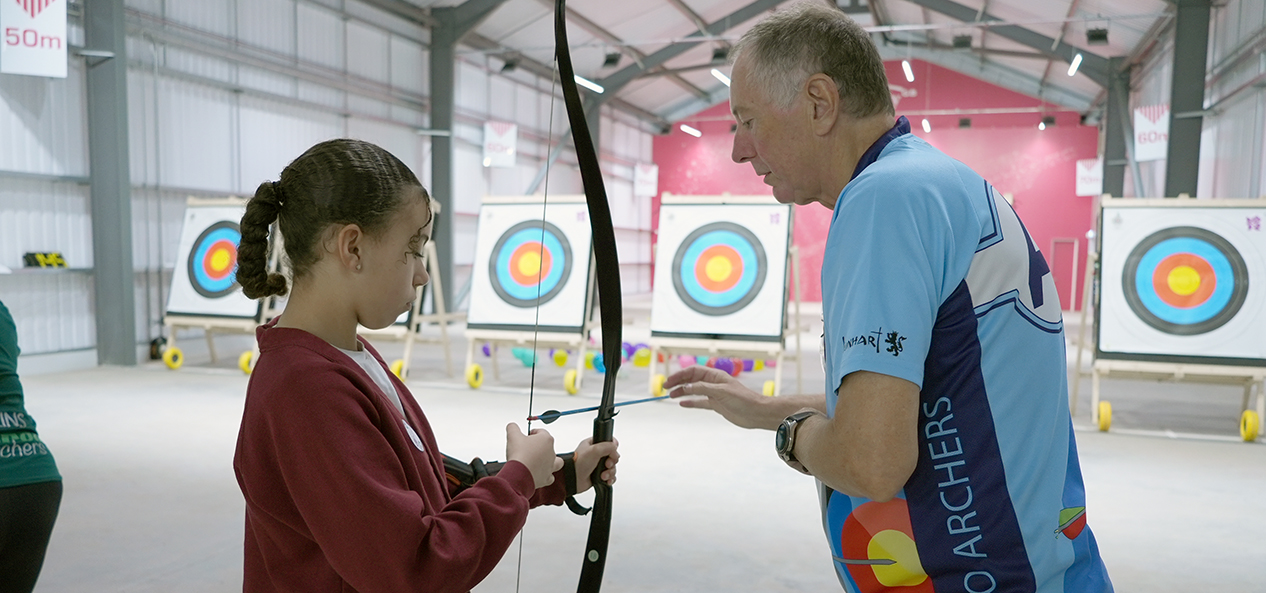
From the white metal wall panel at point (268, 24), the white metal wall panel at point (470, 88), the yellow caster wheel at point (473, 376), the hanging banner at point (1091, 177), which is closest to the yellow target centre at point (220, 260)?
the yellow caster wheel at point (473, 376)

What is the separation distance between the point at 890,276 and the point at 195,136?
23.2 feet

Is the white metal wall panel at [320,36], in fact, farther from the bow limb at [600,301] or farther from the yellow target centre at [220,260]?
the bow limb at [600,301]

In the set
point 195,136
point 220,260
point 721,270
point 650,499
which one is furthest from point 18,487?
point 195,136

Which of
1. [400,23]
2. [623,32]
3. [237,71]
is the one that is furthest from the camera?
[623,32]

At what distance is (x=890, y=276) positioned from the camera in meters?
0.71

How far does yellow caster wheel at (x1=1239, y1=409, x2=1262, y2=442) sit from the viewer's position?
12.7 feet

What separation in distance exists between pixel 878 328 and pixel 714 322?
13.7 feet

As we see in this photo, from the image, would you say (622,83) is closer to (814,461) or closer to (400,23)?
(400,23)

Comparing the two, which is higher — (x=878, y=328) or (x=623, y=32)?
(x=623, y=32)

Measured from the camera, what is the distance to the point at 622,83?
486 inches

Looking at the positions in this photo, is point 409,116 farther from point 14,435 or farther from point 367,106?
point 14,435

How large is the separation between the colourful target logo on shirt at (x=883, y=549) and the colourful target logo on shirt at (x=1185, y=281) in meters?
4.12

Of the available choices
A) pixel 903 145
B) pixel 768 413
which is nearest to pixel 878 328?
pixel 903 145

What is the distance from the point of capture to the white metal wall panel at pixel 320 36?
7816 millimetres
